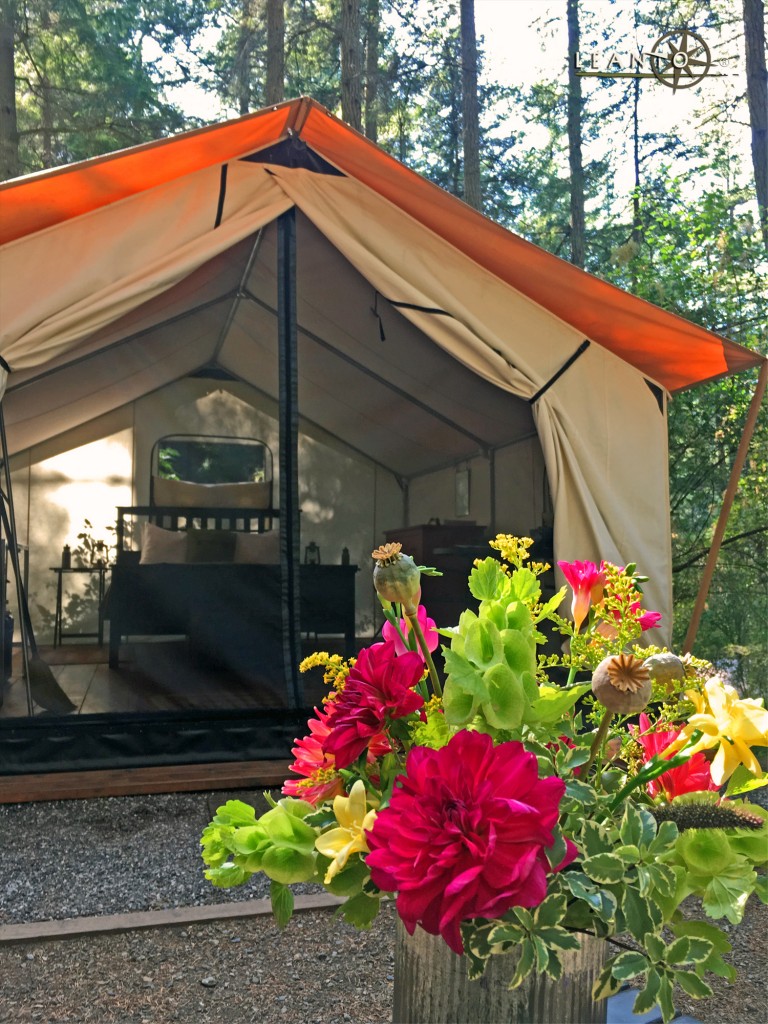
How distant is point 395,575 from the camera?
57 cm

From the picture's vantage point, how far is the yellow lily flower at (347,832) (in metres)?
0.51

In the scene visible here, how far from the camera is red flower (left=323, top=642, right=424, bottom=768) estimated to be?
543 millimetres

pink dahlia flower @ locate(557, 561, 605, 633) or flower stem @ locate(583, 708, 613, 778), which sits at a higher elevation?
pink dahlia flower @ locate(557, 561, 605, 633)

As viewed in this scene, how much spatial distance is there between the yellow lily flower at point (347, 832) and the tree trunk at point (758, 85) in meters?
9.42

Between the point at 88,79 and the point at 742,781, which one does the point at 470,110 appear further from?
the point at 742,781

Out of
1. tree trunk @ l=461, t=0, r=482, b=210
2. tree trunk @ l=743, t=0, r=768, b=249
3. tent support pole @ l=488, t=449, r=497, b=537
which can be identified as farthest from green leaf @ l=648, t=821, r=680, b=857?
tree trunk @ l=461, t=0, r=482, b=210

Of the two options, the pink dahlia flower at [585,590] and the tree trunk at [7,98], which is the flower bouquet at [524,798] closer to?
the pink dahlia flower at [585,590]

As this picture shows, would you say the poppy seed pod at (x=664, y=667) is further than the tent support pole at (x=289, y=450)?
No

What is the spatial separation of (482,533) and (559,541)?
49cm

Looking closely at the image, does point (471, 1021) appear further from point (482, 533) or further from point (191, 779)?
point (482, 533)

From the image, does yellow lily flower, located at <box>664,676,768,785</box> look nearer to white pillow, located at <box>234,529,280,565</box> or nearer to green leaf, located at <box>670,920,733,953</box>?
green leaf, located at <box>670,920,733,953</box>

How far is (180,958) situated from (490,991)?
60.0 inches

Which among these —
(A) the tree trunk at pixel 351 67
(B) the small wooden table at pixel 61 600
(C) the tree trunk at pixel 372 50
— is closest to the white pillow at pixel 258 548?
(B) the small wooden table at pixel 61 600

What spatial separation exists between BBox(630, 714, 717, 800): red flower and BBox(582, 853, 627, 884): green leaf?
0.10m
